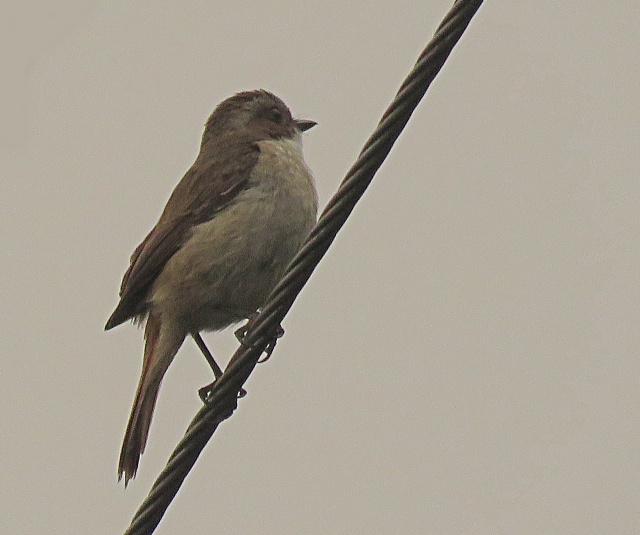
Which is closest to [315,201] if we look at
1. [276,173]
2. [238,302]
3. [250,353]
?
[276,173]

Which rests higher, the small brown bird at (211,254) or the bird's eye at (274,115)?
the bird's eye at (274,115)

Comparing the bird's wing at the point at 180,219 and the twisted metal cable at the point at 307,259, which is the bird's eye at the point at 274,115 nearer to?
the bird's wing at the point at 180,219

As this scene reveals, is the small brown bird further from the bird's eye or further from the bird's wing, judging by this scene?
the bird's eye

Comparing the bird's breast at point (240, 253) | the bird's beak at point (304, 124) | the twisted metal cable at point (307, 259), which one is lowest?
the twisted metal cable at point (307, 259)

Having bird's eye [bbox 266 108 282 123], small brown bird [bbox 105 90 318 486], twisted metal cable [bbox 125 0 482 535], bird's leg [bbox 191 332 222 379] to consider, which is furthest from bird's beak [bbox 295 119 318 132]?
twisted metal cable [bbox 125 0 482 535]

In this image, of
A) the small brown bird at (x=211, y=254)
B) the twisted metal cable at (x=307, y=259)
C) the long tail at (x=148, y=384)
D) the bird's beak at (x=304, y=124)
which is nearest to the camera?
the twisted metal cable at (x=307, y=259)

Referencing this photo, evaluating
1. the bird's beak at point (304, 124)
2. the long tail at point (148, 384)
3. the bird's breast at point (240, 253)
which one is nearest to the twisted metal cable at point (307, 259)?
the long tail at point (148, 384)

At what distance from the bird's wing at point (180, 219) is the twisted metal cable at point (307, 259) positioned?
2.12 meters

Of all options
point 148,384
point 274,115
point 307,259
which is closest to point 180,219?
point 148,384

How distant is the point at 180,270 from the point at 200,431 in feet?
6.95

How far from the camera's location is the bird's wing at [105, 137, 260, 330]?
270 inches

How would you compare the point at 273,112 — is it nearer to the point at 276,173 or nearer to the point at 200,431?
the point at 276,173

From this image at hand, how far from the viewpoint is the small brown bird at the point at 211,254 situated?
648 centimetres

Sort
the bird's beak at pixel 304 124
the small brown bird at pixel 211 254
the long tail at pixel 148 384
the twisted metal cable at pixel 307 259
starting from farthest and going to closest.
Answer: the bird's beak at pixel 304 124, the small brown bird at pixel 211 254, the long tail at pixel 148 384, the twisted metal cable at pixel 307 259
